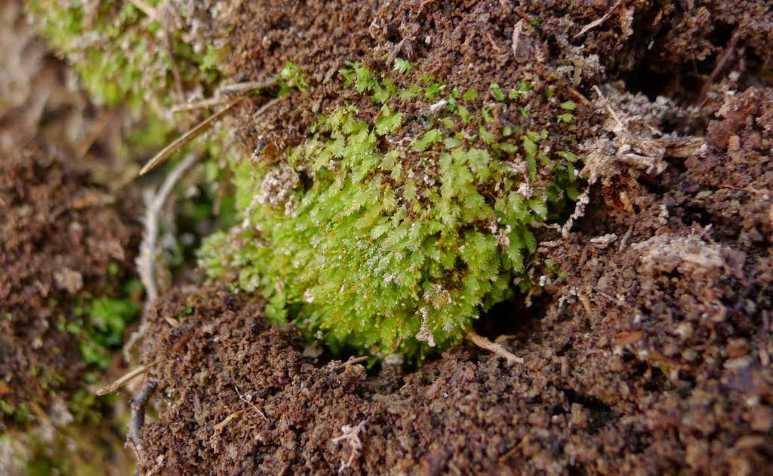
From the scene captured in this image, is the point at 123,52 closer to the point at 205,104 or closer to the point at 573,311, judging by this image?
the point at 205,104

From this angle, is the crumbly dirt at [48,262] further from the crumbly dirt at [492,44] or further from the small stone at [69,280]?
the crumbly dirt at [492,44]

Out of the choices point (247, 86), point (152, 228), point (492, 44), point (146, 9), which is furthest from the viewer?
point (152, 228)

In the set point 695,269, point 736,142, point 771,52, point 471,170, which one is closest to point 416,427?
point 471,170

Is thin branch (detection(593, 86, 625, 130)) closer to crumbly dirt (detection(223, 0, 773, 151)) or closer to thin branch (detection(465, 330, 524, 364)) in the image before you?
crumbly dirt (detection(223, 0, 773, 151))

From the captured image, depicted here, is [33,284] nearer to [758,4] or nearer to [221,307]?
[221,307]

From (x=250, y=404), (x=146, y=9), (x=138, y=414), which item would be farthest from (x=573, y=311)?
(x=146, y=9)

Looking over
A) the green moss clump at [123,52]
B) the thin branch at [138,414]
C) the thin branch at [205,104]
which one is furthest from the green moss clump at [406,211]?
the green moss clump at [123,52]
